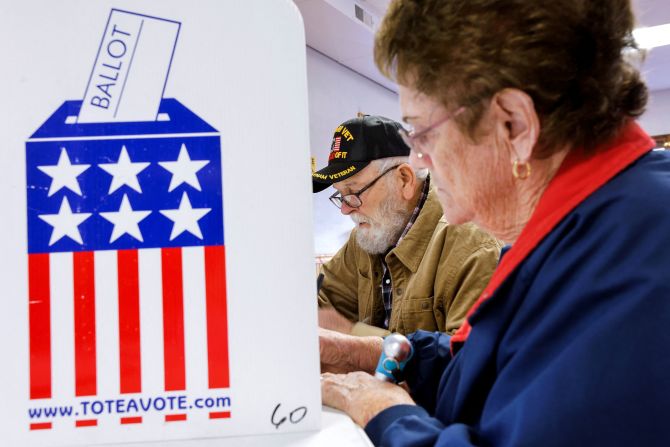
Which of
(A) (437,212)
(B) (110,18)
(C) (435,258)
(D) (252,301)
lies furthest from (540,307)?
(A) (437,212)

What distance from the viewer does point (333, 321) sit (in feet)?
6.91

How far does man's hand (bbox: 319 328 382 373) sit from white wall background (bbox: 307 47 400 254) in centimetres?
366

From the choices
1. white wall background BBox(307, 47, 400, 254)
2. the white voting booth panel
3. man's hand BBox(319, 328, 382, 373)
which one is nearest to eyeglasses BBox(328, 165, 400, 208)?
man's hand BBox(319, 328, 382, 373)

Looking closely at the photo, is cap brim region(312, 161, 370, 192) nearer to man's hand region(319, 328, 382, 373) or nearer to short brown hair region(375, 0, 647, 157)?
man's hand region(319, 328, 382, 373)

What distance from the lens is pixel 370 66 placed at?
5.92 metres

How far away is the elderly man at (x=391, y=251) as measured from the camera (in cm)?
175

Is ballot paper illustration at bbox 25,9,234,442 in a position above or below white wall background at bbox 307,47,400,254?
below

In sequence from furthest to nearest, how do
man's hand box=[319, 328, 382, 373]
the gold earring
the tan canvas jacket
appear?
1. the tan canvas jacket
2. man's hand box=[319, 328, 382, 373]
3. the gold earring

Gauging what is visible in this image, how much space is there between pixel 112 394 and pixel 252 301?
0.20 meters

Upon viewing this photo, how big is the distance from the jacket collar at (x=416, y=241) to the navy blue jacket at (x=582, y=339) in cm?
105

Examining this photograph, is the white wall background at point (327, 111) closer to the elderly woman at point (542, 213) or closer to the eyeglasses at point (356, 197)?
the eyeglasses at point (356, 197)

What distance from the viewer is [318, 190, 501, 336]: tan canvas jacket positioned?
1695 mm

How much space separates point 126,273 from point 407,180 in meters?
1.64

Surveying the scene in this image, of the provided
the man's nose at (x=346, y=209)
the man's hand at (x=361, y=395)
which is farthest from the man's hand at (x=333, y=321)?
the man's hand at (x=361, y=395)
